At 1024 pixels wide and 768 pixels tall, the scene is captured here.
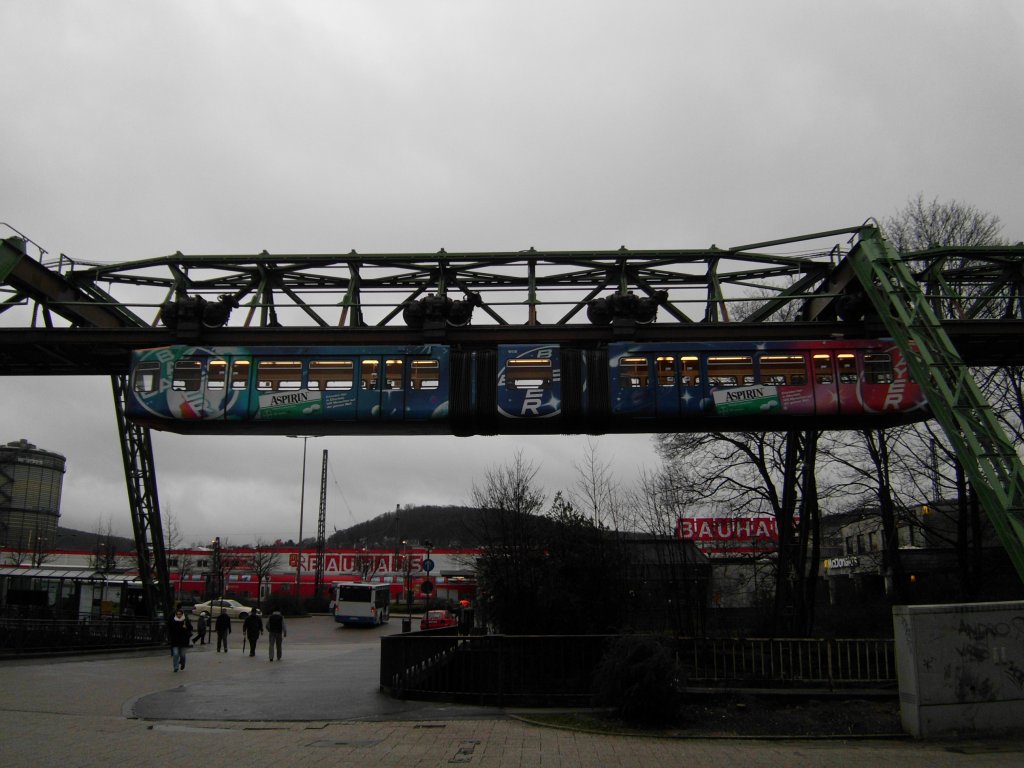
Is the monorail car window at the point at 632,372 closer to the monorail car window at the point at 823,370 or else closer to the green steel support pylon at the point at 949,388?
the monorail car window at the point at 823,370

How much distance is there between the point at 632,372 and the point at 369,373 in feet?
18.6

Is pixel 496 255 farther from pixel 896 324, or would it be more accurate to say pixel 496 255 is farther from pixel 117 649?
pixel 117 649

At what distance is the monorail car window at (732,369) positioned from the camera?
16719 millimetres

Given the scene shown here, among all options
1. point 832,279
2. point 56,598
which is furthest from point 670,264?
point 56,598

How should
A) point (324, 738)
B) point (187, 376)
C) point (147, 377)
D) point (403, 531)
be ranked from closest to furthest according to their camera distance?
point (324, 738) → point (187, 376) → point (147, 377) → point (403, 531)

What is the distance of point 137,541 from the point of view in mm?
26953

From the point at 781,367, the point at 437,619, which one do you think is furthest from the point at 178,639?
the point at 437,619

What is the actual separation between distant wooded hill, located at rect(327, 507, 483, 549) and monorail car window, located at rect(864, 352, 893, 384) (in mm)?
56250

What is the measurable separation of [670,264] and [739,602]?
64.9 ft

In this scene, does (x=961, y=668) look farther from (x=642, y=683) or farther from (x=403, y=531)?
(x=403, y=531)

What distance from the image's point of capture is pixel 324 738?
→ 36.5ft

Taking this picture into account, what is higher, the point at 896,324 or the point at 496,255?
the point at 496,255

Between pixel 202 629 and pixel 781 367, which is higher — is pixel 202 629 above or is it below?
below

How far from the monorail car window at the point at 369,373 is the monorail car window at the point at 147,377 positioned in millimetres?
4664
